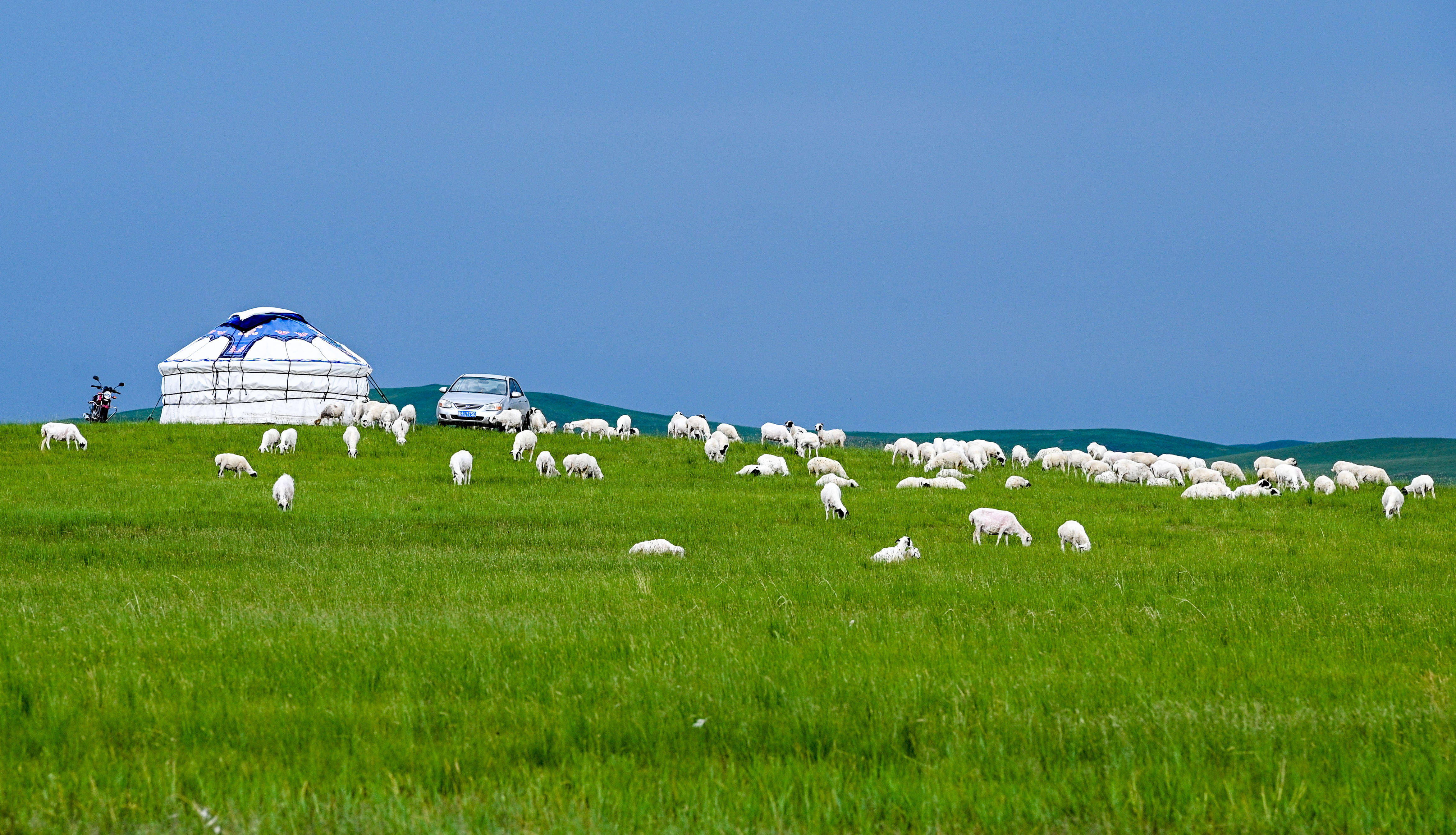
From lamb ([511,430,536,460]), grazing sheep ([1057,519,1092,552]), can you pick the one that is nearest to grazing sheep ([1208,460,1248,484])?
grazing sheep ([1057,519,1092,552])

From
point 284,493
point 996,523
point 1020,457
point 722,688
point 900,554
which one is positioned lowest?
point 722,688

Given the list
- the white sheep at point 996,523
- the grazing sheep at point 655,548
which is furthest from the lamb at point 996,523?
the grazing sheep at point 655,548

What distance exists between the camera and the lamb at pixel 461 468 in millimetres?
31062

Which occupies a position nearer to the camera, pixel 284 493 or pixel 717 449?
pixel 284 493

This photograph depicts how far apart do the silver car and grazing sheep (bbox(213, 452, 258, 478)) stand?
1358 centimetres

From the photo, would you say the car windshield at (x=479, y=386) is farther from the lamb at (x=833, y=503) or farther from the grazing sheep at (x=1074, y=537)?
the grazing sheep at (x=1074, y=537)

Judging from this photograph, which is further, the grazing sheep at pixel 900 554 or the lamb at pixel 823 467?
the lamb at pixel 823 467

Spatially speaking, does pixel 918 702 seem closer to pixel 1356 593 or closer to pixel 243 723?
pixel 243 723

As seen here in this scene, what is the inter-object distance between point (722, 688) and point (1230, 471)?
120ft

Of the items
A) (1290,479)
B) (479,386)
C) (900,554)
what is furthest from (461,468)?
(1290,479)

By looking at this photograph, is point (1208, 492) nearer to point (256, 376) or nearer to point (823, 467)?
point (823, 467)

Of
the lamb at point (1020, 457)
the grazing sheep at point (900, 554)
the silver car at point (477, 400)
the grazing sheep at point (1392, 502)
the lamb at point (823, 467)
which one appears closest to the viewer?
the grazing sheep at point (900, 554)

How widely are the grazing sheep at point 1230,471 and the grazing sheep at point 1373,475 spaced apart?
3.48 m

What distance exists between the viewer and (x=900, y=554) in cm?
1798
